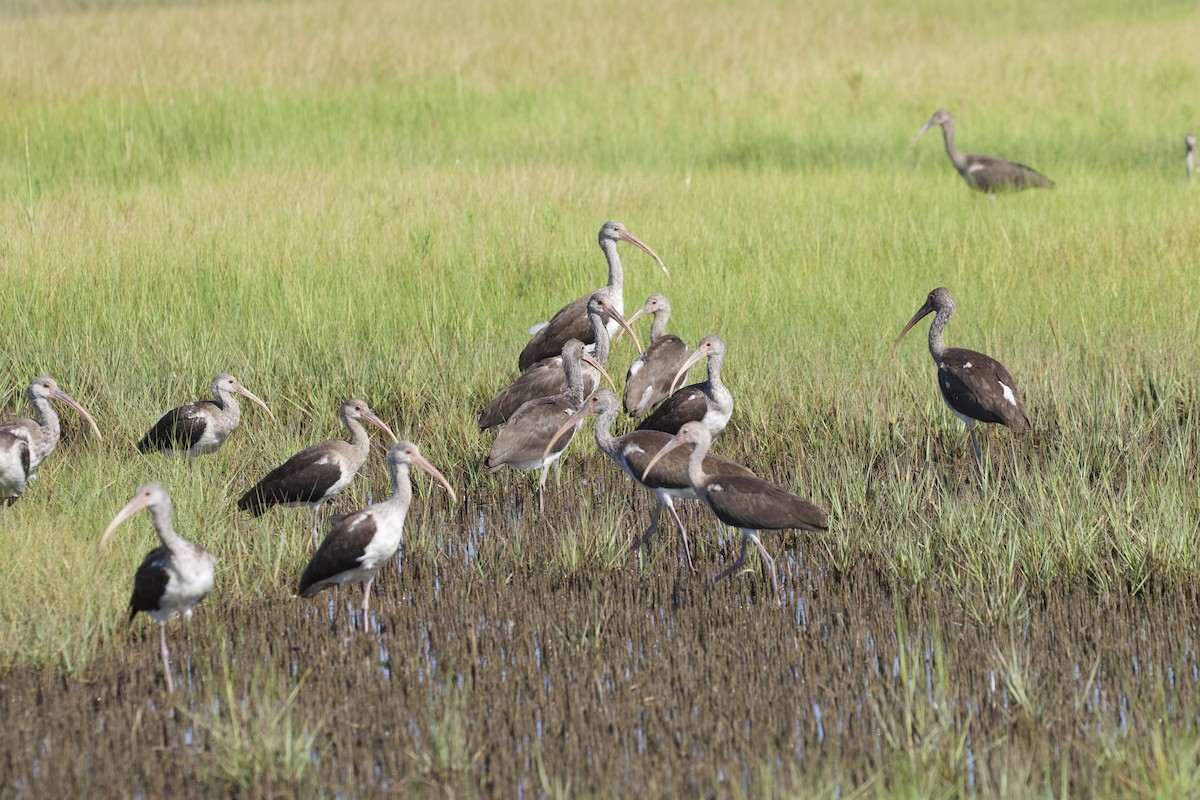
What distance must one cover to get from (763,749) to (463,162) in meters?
12.3

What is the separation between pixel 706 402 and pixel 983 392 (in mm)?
1448

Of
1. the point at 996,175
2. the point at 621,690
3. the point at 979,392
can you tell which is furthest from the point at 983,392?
the point at 996,175

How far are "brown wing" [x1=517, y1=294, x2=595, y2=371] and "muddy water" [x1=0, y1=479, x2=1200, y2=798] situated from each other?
9.46ft

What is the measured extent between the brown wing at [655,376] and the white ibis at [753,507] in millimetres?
2120

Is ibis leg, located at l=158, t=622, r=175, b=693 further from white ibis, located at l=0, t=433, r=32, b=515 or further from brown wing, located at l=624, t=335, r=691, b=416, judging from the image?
brown wing, located at l=624, t=335, r=691, b=416

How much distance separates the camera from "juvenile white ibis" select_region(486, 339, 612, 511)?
6910mm

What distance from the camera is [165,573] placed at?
495 cm

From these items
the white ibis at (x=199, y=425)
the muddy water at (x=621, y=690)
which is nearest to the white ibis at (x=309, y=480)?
the muddy water at (x=621, y=690)

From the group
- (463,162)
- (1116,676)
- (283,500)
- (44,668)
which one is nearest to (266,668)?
(44,668)

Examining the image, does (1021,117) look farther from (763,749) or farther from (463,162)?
(763,749)

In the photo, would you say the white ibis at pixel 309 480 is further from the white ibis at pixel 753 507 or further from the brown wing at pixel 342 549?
the white ibis at pixel 753 507

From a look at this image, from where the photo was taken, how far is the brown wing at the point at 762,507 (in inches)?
225

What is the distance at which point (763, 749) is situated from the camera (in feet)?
14.3

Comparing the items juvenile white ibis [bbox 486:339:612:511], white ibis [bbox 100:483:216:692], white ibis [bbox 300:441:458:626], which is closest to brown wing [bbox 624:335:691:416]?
juvenile white ibis [bbox 486:339:612:511]
